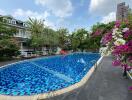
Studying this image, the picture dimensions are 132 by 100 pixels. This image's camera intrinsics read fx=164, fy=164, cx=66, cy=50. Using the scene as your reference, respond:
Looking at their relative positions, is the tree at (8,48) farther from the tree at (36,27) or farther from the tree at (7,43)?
the tree at (36,27)

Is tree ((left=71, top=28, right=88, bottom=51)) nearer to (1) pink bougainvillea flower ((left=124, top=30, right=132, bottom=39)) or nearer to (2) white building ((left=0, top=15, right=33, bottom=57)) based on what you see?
(2) white building ((left=0, top=15, right=33, bottom=57))

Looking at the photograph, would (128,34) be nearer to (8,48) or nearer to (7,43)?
(7,43)

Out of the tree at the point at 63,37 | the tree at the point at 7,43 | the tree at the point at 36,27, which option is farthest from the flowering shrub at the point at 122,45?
the tree at the point at 63,37

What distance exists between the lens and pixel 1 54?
2817 cm

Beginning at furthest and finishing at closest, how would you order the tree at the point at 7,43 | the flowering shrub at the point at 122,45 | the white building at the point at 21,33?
the white building at the point at 21,33, the tree at the point at 7,43, the flowering shrub at the point at 122,45

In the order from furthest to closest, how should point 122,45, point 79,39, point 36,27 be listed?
point 79,39, point 36,27, point 122,45

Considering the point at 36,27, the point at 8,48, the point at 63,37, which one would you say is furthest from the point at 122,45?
the point at 63,37

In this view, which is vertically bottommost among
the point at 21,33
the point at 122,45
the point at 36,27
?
the point at 122,45

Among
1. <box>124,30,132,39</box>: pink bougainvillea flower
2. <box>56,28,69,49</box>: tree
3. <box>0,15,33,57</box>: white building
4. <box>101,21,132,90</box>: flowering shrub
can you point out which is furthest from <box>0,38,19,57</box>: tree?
<box>56,28,69,49</box>: tree

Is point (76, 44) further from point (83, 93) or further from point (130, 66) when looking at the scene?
point (130, 66)

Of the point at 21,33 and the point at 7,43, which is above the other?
the point at 21,33

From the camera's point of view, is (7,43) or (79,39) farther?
(79,39)

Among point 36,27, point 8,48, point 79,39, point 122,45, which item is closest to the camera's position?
point 122,45

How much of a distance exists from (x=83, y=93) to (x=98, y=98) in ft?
3.50
